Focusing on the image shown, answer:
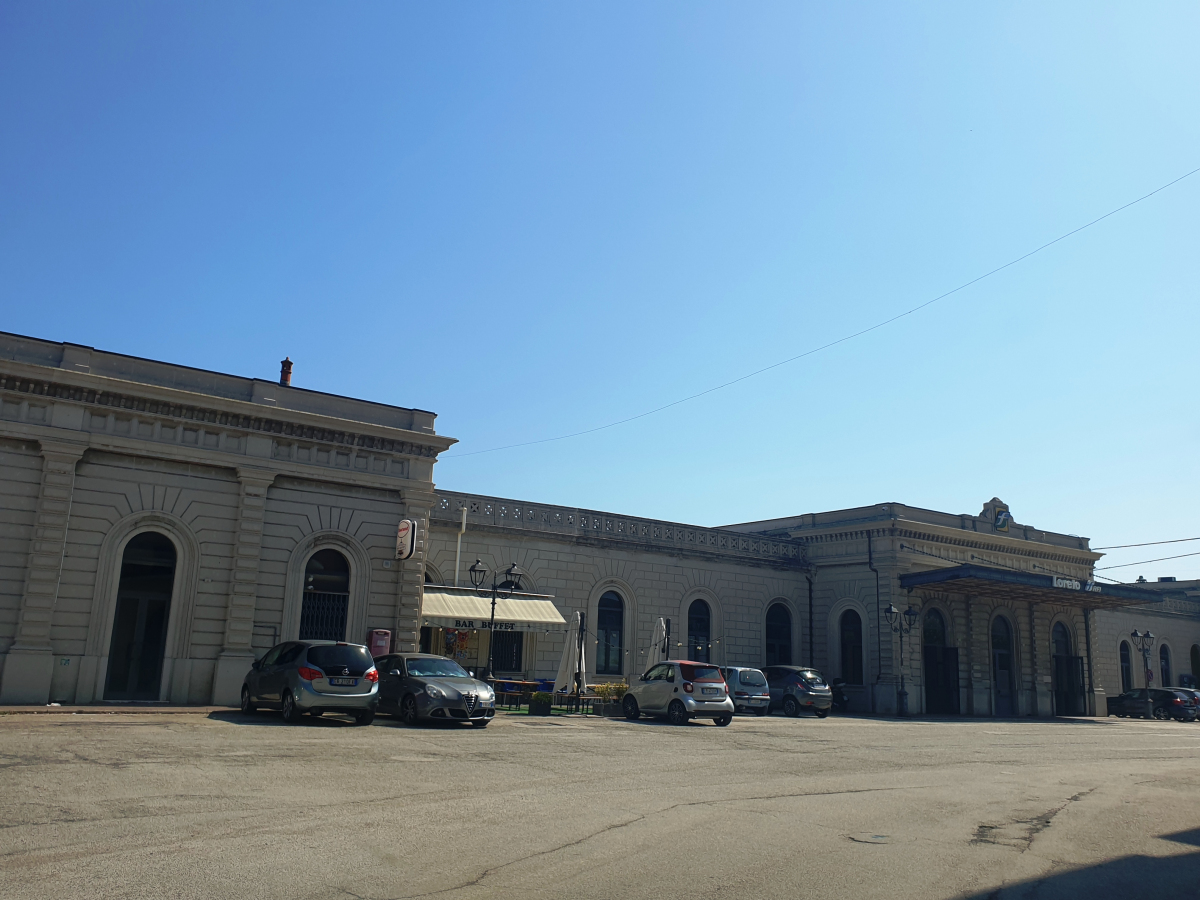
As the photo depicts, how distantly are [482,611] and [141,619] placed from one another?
9.10 m

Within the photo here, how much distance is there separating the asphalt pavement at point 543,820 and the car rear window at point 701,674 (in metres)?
6.19

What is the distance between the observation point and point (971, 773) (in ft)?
47.2

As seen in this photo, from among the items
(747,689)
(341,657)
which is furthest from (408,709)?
(747,689)

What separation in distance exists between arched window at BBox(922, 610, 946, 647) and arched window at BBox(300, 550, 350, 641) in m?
24.0

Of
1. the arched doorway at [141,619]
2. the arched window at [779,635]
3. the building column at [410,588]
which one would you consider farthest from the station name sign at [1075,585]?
the arched doorway at [141,619]

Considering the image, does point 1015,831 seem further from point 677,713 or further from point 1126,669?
point 1126,669

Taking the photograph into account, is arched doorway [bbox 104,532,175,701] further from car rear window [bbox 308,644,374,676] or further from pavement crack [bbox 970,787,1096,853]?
pavement crack [bbox 970,787,1096,853]

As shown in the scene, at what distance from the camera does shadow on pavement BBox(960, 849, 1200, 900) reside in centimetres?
689

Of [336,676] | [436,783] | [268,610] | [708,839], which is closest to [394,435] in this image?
[268,610]

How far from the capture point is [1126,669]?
5328 centimetres

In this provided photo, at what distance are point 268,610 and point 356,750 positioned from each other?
9.97 metres

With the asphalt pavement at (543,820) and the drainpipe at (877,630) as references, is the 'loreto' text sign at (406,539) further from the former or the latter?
the drainpipe at (877,630)

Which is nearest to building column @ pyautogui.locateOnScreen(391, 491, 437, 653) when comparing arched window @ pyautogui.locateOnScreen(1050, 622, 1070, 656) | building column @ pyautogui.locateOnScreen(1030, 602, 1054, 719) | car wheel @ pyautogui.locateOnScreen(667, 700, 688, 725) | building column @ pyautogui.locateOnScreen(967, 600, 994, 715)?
car wheel @ pyautogui.locateOnScreen(667, 700, 688, 725)

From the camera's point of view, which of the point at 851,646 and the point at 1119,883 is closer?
the point at 1119,883
